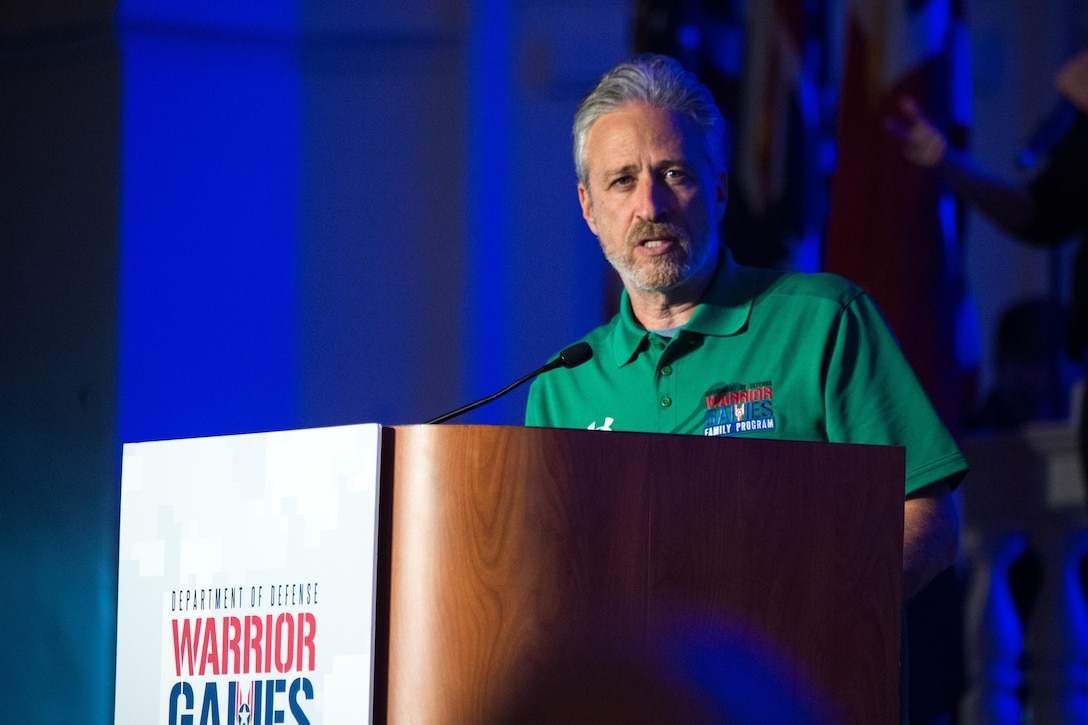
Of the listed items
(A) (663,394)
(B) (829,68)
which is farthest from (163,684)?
(B) (829,68)

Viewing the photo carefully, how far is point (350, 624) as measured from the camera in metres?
1.29

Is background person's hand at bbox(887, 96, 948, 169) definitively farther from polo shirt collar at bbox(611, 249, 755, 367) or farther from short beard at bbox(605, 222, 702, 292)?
short beard at bbox(605, 222, 702, 292)

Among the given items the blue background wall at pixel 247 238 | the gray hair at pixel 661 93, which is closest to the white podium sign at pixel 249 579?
the gray hair at pixel 661 93

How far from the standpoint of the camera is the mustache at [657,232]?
6.27ft

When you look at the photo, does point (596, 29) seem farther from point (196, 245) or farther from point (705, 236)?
point (705, 236)

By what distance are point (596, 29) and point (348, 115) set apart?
818 mm

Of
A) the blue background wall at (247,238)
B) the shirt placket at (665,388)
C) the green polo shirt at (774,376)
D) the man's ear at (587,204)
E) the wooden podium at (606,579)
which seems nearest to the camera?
the wooden podium at (606,579)

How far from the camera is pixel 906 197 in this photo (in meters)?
3.30

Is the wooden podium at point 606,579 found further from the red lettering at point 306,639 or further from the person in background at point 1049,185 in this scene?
the person in background at point 1049,185

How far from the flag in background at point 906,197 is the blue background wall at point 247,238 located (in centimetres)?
105

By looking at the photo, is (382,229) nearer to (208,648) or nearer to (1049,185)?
(1049,185)

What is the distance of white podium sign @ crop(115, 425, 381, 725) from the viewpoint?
1.29 m

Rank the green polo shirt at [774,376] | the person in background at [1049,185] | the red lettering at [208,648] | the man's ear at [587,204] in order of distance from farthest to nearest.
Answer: the person in background at [1049,185] < the man's ear at [587,204] < the green polo shirt at [774,376] < the red lettering at [208,648]

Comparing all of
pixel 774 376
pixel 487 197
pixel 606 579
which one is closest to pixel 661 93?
pixel 774 376
